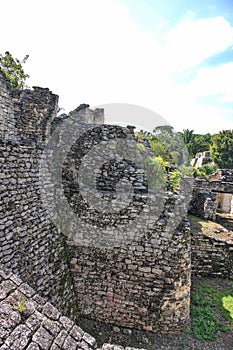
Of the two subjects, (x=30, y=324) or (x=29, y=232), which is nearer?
(x=30, y=324)

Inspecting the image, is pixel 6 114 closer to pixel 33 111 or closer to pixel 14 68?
pixel 33 111

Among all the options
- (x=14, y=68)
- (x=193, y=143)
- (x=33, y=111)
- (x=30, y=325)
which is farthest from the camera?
(x=193, y=143)

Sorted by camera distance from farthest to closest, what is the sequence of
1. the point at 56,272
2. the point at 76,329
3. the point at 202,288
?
the point at 202,288 < the point at 56,272 < the point at 76,329

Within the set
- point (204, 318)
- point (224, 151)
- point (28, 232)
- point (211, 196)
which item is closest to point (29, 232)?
point (28, 232)

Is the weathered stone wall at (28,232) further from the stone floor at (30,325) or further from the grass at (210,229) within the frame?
the grass at (210,229)

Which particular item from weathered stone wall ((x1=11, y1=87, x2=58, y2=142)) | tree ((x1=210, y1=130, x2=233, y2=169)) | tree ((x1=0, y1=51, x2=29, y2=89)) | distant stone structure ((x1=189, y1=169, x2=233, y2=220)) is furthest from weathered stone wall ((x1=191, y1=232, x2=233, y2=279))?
tree ((x1=210, y1=130, x2=233, y2=169))

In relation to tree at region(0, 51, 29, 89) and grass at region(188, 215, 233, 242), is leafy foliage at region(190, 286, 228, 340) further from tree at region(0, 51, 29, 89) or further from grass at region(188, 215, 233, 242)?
tree at region(0, 51, 29, 89)

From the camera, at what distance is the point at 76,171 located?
612 cm

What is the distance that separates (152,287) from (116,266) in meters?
0.89

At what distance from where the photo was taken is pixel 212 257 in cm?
830

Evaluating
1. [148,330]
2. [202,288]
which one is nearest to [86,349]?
[148,330]

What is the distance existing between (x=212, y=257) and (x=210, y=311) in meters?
2.37

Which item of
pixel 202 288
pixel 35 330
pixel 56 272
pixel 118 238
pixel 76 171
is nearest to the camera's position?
pixel 35 330

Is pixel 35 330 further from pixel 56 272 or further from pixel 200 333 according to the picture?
pixel 200 333
